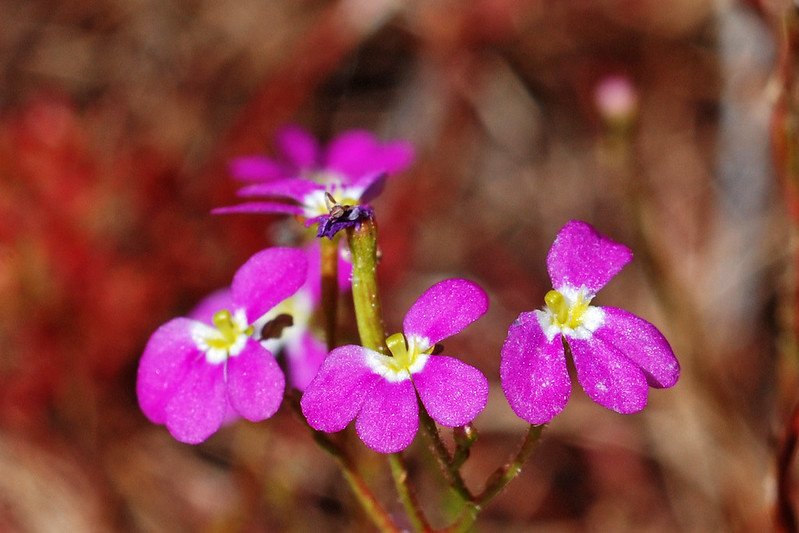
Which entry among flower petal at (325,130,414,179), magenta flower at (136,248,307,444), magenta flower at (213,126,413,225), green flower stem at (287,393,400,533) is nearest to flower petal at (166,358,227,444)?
magenta flower at (136,248,307,444)

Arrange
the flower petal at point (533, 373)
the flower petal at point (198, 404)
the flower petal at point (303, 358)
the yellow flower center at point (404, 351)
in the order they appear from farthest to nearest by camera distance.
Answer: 1. the flower petal at point (303, 358)
2. the flower petal at point (198, 404)
3. the yellow flower center at point (404, 351)
4. the flower petal at point (533, 373)

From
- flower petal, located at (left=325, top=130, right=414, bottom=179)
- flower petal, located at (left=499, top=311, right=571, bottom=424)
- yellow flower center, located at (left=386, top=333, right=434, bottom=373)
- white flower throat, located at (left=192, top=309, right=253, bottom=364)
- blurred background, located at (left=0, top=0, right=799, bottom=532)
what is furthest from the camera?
Answer: blurred background, located at (left=0, top=0, right=799, bottom=532)

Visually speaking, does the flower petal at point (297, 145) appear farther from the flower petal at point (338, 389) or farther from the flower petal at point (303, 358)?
the flower petal at point (338, 389)

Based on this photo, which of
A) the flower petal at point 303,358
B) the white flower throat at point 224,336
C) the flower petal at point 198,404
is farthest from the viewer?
the flower petal at point 303,358

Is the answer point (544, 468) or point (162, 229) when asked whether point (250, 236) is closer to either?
point (162, 229)

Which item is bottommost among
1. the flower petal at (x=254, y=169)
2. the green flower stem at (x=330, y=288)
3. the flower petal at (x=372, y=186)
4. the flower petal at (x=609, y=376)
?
the flower petal at (x=609, y=376)

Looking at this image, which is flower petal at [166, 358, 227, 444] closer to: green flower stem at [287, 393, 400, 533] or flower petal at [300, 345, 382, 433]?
green flower stem at [287, 393, 400, 533]

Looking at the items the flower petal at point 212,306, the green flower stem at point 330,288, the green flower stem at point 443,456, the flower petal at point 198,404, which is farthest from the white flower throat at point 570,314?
the flower petal at point 212,306

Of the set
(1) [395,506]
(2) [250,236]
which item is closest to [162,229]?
(2) [250,236]
